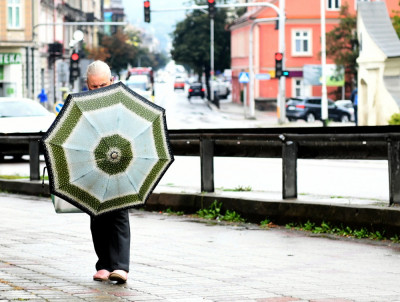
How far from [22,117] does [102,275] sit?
18.5m

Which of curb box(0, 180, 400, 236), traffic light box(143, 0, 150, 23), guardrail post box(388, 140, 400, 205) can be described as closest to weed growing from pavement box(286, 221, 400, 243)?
curb box(0, 180, 400, 236)

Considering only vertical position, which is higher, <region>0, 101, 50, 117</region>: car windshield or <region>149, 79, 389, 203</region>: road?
<region>0, 101, 50, 117</region>: car windshield

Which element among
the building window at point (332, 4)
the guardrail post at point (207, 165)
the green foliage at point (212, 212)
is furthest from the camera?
the building window at point (332, 4)

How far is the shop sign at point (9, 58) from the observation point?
200 feet

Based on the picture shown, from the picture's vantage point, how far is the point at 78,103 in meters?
7.28

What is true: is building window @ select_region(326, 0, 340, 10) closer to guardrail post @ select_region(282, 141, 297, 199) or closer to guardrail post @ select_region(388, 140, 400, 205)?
guardrail post @ select_region(282, 141, 297, 199)

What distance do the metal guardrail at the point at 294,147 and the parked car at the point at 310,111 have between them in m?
45.6

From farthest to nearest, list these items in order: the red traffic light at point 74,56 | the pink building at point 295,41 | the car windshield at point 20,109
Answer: the pink building at point 295,41
the red traffic light at point 74,56
the car windshield at point 20,109

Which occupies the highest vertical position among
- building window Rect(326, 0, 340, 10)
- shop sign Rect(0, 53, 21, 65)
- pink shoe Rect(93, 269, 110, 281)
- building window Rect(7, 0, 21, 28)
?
building window Rect(326, 0, 340, 10)

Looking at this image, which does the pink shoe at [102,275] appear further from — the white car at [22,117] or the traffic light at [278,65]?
the traffic light at [278,65]

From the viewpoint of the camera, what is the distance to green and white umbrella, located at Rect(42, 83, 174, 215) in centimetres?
729

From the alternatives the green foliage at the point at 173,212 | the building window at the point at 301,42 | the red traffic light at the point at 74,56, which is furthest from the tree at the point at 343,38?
the green foliage at the point at 173,212

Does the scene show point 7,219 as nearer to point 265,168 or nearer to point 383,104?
point 265,168

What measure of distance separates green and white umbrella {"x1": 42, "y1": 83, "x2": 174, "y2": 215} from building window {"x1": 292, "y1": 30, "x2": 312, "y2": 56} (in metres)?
67.0
